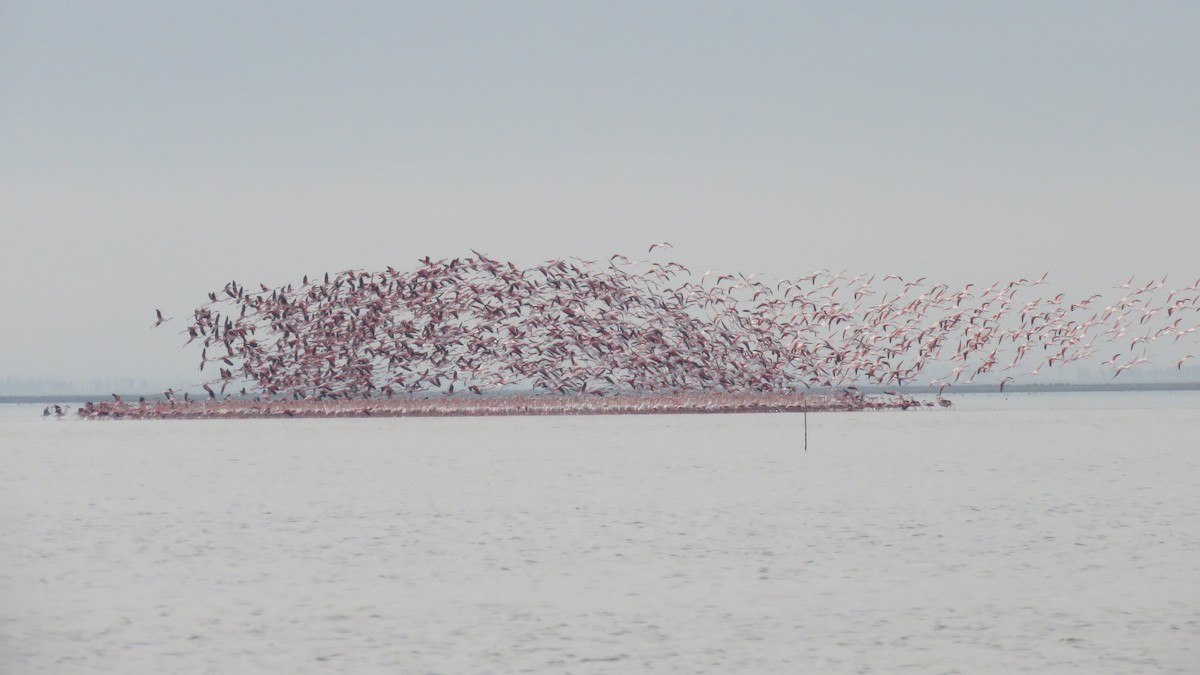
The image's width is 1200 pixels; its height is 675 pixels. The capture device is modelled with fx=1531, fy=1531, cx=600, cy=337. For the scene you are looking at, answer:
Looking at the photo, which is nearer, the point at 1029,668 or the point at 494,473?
the point at 1029,668

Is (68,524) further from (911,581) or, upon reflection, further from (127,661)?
(911,581)

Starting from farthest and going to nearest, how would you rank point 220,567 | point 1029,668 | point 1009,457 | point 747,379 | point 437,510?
point 747,379 → point 1009,457 → point 437,510 → point 220,567 → point 1029,668

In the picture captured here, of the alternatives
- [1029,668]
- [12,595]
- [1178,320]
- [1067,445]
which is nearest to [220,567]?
[12,595]

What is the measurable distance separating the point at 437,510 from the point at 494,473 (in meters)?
6.08

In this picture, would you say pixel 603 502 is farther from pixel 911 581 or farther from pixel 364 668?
pixel 364 668

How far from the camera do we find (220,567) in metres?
13.5

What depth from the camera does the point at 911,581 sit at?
481 inches

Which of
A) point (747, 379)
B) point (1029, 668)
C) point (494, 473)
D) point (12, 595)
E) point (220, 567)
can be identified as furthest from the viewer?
point (747, 379)

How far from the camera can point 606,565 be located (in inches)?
524

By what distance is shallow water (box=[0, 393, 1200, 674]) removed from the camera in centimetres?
950

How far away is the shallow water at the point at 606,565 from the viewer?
9.50 metres

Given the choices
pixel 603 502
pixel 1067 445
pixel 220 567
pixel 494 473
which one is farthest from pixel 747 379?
pixel 220 567

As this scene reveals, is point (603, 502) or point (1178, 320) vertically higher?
point (1178, 320)

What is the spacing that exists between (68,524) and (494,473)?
27.7ft
